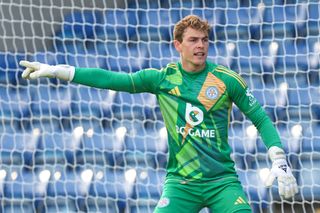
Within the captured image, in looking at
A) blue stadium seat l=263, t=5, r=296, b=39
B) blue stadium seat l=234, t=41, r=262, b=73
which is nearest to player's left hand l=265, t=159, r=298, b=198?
blue stadium seat l=234, t=41, r=262, b=73

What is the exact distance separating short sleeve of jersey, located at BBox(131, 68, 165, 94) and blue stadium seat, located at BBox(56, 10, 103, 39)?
3.13 m

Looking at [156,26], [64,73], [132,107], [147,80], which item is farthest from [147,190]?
[64,73]

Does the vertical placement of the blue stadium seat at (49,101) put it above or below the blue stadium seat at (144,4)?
below

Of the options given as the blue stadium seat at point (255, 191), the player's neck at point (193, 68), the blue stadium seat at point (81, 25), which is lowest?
the blue stadium seat at point (255, 191)

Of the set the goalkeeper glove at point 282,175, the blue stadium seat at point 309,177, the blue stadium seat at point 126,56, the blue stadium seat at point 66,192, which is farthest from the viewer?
the blue stadium seat at point 126,56

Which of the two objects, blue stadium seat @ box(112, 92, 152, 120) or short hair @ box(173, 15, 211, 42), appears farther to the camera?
blue stadium seat @ box(112, 92, 152, 120)

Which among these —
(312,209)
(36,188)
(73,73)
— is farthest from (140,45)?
(73,73)

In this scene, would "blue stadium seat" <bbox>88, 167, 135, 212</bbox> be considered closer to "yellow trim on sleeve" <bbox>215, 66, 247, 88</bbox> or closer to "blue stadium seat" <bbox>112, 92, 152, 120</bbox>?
"blue stadium seat" <bbox>112, 92, 152, 120</bbox>

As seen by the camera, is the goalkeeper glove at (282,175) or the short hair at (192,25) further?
the short hair at (192,25)

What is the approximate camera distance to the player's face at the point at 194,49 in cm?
487

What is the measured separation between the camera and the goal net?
23.7ft

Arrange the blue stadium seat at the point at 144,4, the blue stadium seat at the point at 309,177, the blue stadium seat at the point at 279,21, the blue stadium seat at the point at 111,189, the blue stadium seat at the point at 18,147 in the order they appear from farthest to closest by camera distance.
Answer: the blue stadium seat at the point at 144,4
the blue stadium seat at the point at 18,147
the blue stadium seat at the point at 279,21
the blue stadium seat at the point at 111,189
the blue stadium seat at the point at 309,177

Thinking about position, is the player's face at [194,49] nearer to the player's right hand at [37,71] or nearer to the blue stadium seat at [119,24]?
the player's right hand at [37,71]

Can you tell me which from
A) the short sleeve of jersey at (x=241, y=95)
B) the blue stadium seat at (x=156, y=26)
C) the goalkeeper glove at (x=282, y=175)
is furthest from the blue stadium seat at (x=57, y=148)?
the goalkeeper glove at (x=282, y=175)
